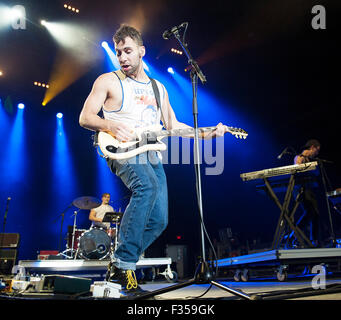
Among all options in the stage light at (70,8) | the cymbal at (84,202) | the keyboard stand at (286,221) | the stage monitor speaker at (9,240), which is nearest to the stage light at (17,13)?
the stage light at (70,8)

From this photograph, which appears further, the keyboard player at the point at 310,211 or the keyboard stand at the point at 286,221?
the keyboard player at the point at 310,211

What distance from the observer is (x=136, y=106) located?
2.64 metres

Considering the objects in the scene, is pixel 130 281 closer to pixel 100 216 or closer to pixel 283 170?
pixel 283 170

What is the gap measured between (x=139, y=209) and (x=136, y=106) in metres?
0.88

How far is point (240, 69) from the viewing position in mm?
7625

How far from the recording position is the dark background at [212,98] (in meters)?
6.56

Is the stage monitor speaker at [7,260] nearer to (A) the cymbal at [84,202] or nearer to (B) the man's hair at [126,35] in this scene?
(A) the cymbal at [84,202]

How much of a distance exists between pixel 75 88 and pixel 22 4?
2.60 meters

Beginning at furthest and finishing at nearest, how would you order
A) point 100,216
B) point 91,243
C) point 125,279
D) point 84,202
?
point 100,216
point 84,202
point 91,243
point 125,279

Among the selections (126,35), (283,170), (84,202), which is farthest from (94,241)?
(126,35)

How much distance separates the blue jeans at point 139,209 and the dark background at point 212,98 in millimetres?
4564

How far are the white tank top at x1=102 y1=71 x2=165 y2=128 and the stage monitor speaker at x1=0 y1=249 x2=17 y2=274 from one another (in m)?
6.06

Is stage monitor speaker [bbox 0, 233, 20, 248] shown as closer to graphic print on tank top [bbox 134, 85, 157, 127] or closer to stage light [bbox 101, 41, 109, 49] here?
stage light [bbox 101, 41, 109, 49]
